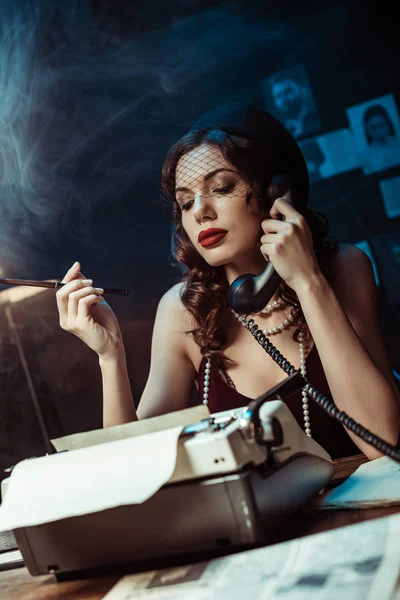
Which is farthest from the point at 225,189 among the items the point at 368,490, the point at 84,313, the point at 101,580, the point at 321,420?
the point at 101,580

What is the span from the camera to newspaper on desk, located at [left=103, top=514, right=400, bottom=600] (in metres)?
0.56

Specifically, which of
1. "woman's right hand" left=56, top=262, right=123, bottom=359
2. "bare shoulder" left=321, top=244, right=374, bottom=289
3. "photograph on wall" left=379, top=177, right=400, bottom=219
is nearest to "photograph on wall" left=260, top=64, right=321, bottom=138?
"photograph on wall" left=379, top=177, right=400, bottom=219

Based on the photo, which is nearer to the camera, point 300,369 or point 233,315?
point 300,369

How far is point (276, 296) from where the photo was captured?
1.78m

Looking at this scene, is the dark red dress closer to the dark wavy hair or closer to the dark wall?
the dark wavy hair

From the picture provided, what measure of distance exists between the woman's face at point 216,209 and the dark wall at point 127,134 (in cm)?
57

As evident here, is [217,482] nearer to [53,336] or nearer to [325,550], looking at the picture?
[325,550]

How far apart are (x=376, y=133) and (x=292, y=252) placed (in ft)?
3.48

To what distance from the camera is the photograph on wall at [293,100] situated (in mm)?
2186

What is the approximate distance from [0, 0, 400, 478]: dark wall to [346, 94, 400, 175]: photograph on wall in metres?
0.01

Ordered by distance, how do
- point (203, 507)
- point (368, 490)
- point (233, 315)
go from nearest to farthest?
1. point (203, 507)
2. point (368, 490)
3. point (233, 315)

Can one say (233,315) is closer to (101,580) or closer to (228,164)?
(228,164)

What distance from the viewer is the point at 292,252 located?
1353 mm

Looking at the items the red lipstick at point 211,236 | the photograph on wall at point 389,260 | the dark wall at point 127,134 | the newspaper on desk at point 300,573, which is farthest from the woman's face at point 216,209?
the newspaper on desk at point 300,573
